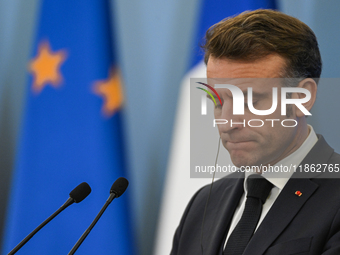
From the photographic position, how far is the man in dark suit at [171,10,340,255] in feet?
3.79

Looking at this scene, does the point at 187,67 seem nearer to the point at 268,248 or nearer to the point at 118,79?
the point at 118,79

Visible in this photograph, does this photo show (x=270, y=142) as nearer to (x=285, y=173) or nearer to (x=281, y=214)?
(x=285, y=173)

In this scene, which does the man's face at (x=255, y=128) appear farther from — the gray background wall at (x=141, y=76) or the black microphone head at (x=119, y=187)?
the gray background wall at (x=141, y=76)

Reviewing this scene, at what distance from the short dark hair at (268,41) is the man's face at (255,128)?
0.03 meters

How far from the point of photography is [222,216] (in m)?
1.37

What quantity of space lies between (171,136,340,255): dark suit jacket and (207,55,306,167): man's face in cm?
11

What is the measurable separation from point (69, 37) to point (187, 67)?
0.78 metres

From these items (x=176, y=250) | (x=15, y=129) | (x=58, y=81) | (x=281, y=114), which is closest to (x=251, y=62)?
(x=281, y=114)

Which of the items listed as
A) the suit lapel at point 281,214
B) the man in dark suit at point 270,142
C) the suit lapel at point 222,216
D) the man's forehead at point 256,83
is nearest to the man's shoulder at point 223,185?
the suit lapel at point 222,216

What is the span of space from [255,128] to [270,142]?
0.07 metres

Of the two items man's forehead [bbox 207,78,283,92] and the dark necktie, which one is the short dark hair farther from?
the dark necktie

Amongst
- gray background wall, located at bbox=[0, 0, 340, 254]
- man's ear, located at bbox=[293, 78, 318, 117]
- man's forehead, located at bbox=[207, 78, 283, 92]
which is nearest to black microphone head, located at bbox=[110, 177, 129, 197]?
man's forehead, located at bbox=[207, 78, 283, 92]

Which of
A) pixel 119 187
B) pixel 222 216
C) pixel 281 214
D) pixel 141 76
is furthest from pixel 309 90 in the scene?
pixel 141 76

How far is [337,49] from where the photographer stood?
1.95 meters
